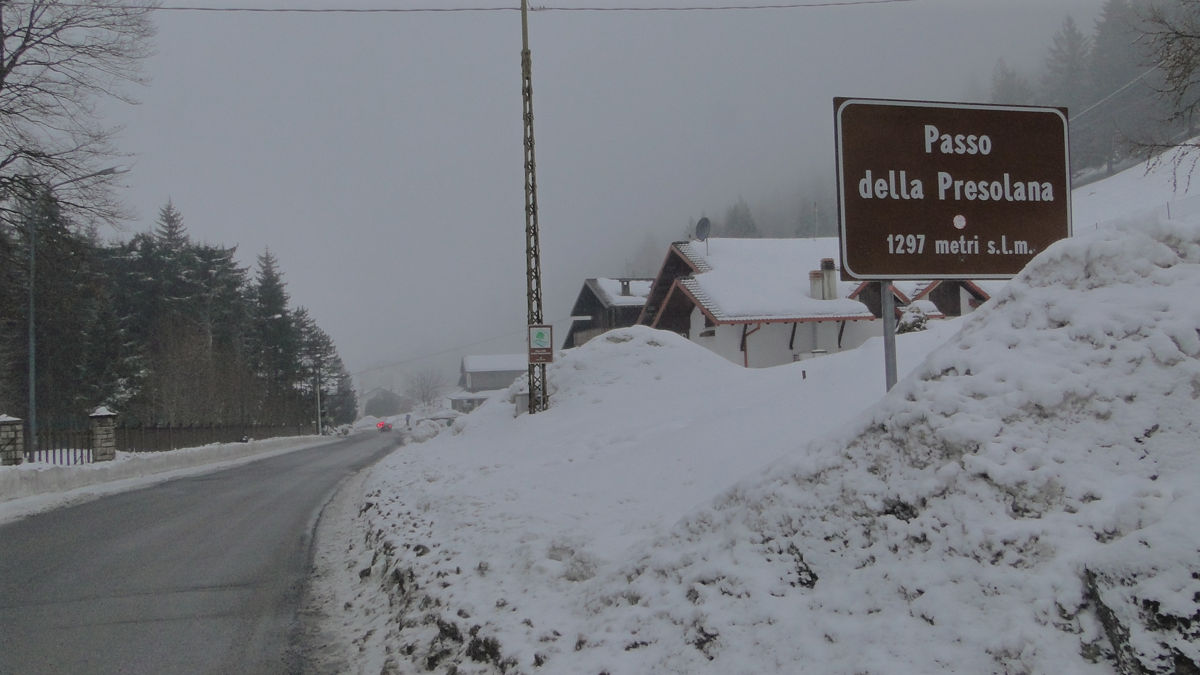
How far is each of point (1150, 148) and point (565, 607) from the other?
12862 mm

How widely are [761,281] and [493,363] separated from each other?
269 ft

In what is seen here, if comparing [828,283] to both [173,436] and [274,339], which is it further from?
Result: [274,339]

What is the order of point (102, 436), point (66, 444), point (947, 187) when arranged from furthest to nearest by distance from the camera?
point (66, 444), point (102, 436), point (947, 187)

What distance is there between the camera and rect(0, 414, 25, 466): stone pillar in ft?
61.7

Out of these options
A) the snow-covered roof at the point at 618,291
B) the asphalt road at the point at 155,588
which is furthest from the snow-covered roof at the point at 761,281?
the asphalt road at the point at 155,588

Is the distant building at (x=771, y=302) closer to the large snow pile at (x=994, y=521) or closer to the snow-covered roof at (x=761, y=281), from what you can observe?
the snow-covered roof at (x=761, y=281)

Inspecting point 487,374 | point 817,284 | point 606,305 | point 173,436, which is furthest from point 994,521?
point 487,374

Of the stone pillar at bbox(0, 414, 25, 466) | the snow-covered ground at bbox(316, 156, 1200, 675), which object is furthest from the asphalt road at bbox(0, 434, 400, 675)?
the stone pillar at bbox(0, 414, 25, 466)

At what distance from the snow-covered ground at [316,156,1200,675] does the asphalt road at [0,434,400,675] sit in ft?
2.41

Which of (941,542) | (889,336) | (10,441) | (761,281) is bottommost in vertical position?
(10,441)

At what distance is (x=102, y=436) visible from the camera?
23.5 metres

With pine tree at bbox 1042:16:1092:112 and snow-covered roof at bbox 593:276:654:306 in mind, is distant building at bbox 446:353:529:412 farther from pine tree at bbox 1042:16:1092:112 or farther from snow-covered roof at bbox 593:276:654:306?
pine tree at bbox 1042:16:1092:112

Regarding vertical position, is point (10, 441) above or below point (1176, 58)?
below

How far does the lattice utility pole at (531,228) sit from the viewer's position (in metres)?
16.0
